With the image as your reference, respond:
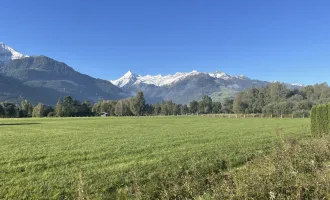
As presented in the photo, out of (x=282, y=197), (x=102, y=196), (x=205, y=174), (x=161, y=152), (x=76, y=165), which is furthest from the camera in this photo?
(x=161, y=152)

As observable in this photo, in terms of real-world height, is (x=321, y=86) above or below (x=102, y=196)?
above

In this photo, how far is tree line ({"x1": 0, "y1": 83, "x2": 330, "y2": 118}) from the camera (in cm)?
12494

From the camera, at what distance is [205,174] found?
1034 centimetres

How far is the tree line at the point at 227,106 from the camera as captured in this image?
12494 centimetres

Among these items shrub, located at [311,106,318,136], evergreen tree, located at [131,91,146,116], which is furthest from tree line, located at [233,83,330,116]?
shrub, located at [311,106,318,136]

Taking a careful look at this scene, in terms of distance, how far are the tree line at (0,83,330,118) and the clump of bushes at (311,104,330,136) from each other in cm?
8670

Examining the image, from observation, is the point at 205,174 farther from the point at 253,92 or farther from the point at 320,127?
the point at 253,92

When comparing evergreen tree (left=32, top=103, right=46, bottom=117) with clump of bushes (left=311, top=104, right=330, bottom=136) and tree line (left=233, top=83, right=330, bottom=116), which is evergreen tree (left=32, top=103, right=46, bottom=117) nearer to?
tree line (left=233, top=83, right=330, bottom=116)

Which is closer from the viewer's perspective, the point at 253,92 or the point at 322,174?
the point at 322,174

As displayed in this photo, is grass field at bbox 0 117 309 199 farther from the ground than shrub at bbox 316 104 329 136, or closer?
closer

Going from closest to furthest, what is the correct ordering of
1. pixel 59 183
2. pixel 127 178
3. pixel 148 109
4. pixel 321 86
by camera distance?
pixel 59 183
pixel 127 178
pixel 321 86
pixel 148 109

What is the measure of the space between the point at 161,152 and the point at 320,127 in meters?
16.8

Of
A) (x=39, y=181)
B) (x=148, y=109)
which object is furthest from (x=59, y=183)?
(x=148, y=109)

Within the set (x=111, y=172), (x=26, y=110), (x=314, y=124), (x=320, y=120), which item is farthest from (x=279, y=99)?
(x=111, y=172)
